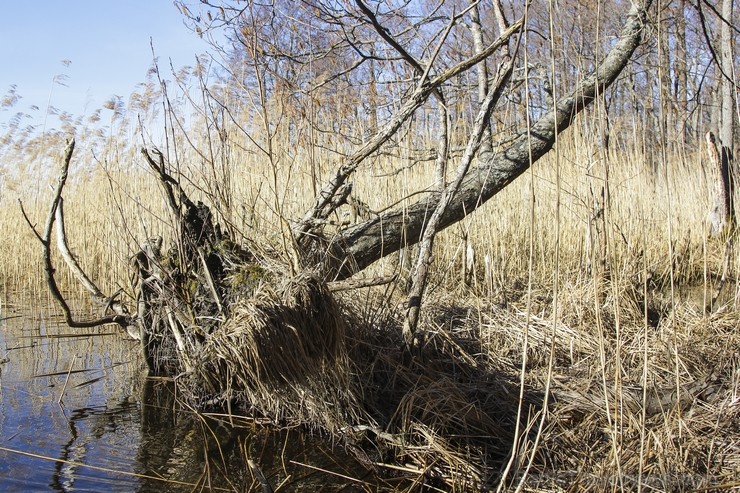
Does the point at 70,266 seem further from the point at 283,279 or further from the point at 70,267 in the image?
the point at 283,279

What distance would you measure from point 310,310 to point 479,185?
4.44 ft

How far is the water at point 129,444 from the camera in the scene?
214cm

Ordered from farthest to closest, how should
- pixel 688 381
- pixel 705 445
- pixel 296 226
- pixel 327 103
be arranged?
pixel 327 103 < pixel 296 226 < pixel 688 381 < pixel 705 445

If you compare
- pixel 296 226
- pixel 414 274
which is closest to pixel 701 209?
pixel 414 274

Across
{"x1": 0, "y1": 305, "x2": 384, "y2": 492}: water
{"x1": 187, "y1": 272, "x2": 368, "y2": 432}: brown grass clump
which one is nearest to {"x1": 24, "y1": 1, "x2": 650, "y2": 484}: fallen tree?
{"x1": 187, "y1": 272, "x2": 368, "y2": 432}: brown grass clump

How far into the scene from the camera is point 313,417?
101 inches

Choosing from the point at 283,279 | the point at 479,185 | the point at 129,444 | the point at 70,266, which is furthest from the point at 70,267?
the point at 479,185

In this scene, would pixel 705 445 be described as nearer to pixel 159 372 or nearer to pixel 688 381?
pixel 688 381

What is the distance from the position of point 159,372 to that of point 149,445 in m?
0.98

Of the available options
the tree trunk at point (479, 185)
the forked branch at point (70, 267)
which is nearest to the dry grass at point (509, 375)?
the tree trunk at point (479, 185)

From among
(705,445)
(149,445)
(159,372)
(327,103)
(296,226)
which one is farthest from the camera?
(327,103)

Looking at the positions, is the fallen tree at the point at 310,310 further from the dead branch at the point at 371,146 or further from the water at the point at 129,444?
the water at the point at 129,444

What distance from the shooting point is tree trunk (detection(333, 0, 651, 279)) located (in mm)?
3131

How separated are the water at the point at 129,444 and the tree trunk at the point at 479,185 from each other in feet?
3.25
